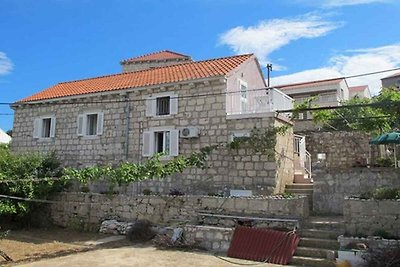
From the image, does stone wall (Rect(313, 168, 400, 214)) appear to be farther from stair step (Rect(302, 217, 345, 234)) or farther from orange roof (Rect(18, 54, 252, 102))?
orange roof (Rect(18, 54, 252, 102))

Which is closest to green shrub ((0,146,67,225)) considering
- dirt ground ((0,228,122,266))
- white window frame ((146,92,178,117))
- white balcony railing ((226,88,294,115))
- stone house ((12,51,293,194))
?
dirt ground ((0,228,122,266))

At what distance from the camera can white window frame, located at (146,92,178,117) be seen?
1639 cm

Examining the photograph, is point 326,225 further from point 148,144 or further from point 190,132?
point 148,144

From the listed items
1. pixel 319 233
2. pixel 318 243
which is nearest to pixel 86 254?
pixel 318 243

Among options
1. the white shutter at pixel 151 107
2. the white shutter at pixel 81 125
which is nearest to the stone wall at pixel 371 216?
the white shutter at pixel 151 107

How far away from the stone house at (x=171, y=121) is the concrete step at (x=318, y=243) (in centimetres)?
428

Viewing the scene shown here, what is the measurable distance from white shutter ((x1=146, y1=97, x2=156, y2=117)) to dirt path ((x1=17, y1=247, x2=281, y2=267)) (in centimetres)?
770

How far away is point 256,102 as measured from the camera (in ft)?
51.5

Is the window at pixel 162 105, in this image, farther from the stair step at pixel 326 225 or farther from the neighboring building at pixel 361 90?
the neighboring building at pixel 361 90

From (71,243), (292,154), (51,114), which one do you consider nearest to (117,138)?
(51,114)

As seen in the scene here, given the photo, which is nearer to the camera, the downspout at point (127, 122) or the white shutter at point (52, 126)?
the downspout at point (127, 122)

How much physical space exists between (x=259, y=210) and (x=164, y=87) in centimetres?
803

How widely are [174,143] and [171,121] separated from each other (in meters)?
1.09

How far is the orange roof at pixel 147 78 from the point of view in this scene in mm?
16391
